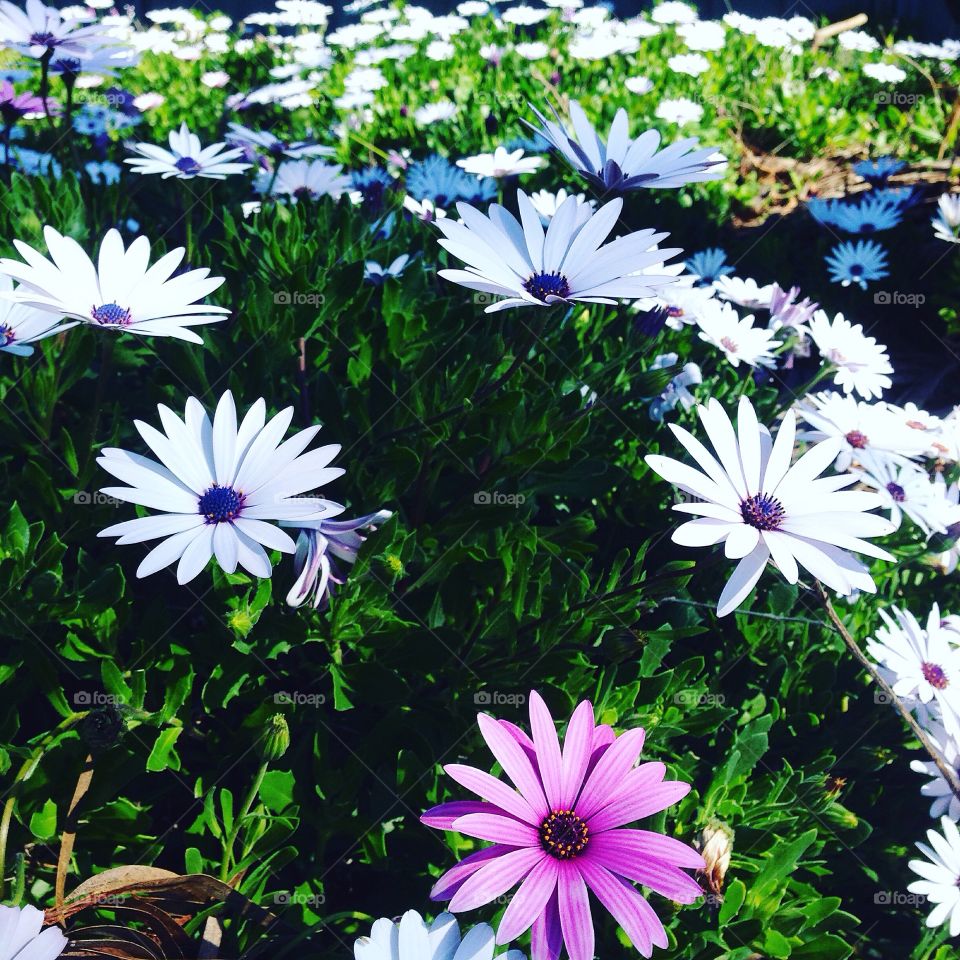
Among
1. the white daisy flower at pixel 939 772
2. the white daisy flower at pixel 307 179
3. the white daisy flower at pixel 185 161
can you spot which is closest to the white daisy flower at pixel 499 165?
A: the white daisy flower at pixel 307 179

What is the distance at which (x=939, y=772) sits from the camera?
1391 mm

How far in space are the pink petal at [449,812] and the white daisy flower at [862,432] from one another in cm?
109

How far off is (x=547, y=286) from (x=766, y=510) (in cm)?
41

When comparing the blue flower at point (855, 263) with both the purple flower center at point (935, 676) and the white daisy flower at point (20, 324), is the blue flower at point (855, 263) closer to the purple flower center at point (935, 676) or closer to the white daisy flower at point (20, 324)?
the purple flower center at point (935, 676)

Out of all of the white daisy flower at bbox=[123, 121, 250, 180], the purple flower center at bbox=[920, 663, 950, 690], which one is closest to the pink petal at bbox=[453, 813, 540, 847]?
the purple flower center at bbox=[920, 663, 950, 690]

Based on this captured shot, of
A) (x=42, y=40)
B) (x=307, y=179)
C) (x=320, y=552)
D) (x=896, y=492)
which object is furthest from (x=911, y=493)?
(x=42, y=40)

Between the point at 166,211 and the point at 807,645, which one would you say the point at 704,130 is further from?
the point at 807,645

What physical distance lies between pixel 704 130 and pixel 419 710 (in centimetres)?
391

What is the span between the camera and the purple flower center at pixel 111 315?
1.10m

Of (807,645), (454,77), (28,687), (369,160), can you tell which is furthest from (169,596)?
(454,77)

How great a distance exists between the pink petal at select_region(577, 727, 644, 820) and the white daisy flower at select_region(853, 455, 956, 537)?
2.90ft

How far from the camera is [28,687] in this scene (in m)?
1.35

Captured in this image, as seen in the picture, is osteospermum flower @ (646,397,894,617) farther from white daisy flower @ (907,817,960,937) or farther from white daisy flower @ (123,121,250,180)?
white daisy flower @ (123,121,250,180)

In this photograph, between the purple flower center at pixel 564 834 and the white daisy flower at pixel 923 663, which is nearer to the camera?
the purple flower center at pixel 564 834
